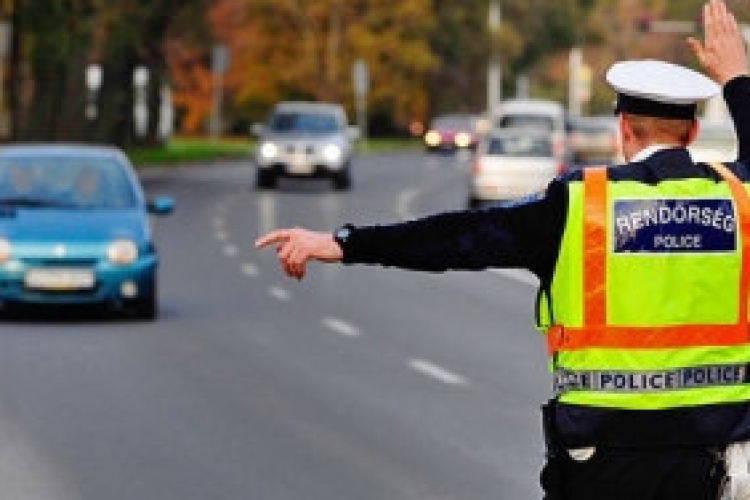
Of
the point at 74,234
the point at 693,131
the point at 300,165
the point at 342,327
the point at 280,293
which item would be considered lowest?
the point at 300,165

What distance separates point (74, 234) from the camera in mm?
21781

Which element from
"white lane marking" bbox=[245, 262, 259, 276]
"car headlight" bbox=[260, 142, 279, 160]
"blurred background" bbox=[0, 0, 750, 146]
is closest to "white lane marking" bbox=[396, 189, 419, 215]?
"car headlight" bbox=[260, 142, 279, 160]

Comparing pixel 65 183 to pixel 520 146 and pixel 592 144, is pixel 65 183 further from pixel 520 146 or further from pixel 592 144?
pixel 592 144

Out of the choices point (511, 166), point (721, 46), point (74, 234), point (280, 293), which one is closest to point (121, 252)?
point (74, 234)

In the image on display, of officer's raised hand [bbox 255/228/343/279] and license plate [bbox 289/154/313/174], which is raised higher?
officer's raised hand [bbox 255/228/343/279]

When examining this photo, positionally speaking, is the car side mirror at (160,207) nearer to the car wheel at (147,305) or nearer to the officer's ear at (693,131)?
the car wheel at (147,305)

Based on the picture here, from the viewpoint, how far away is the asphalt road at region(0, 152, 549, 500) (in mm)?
12633

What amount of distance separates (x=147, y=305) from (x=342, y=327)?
163 centimetres

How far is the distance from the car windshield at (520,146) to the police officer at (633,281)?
3879cm

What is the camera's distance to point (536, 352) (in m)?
20.3

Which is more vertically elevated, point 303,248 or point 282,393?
point 303,248

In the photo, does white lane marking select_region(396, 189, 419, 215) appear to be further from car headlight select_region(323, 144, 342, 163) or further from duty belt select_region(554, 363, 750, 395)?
duty belt select_region(554, 363, 750, 395)

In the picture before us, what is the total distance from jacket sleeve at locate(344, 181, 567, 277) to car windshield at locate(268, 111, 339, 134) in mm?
49700

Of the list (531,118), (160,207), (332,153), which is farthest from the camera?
(332,153)
